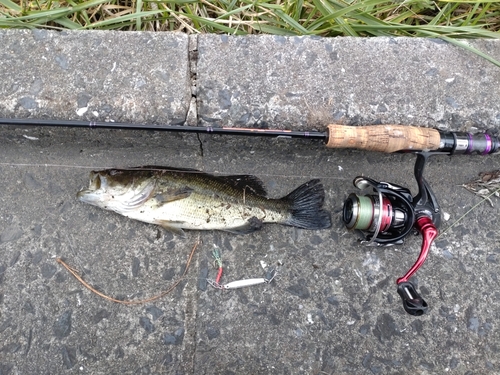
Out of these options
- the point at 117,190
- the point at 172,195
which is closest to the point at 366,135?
the point at 172,195

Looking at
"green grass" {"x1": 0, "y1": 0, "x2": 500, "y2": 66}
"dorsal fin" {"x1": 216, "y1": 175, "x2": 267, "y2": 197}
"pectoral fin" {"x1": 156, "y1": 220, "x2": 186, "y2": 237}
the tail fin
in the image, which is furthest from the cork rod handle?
"pectoral fin" {"x1": 156, "y1": 220, "x2": 186, "y2": 237}

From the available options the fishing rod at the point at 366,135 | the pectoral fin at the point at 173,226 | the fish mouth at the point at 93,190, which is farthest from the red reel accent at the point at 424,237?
the fish mouth at the point at 93,190

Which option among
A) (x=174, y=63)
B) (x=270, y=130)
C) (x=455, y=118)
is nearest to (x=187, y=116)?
(x=174, y=63)

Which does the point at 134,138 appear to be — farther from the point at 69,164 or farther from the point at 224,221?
the point at 224,221

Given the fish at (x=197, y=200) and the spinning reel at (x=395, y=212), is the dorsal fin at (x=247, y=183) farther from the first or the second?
the spinning reel at (x=395, y=212)

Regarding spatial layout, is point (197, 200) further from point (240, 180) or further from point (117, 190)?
point (117, 190)

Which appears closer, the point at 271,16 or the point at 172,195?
the point at 172,195
